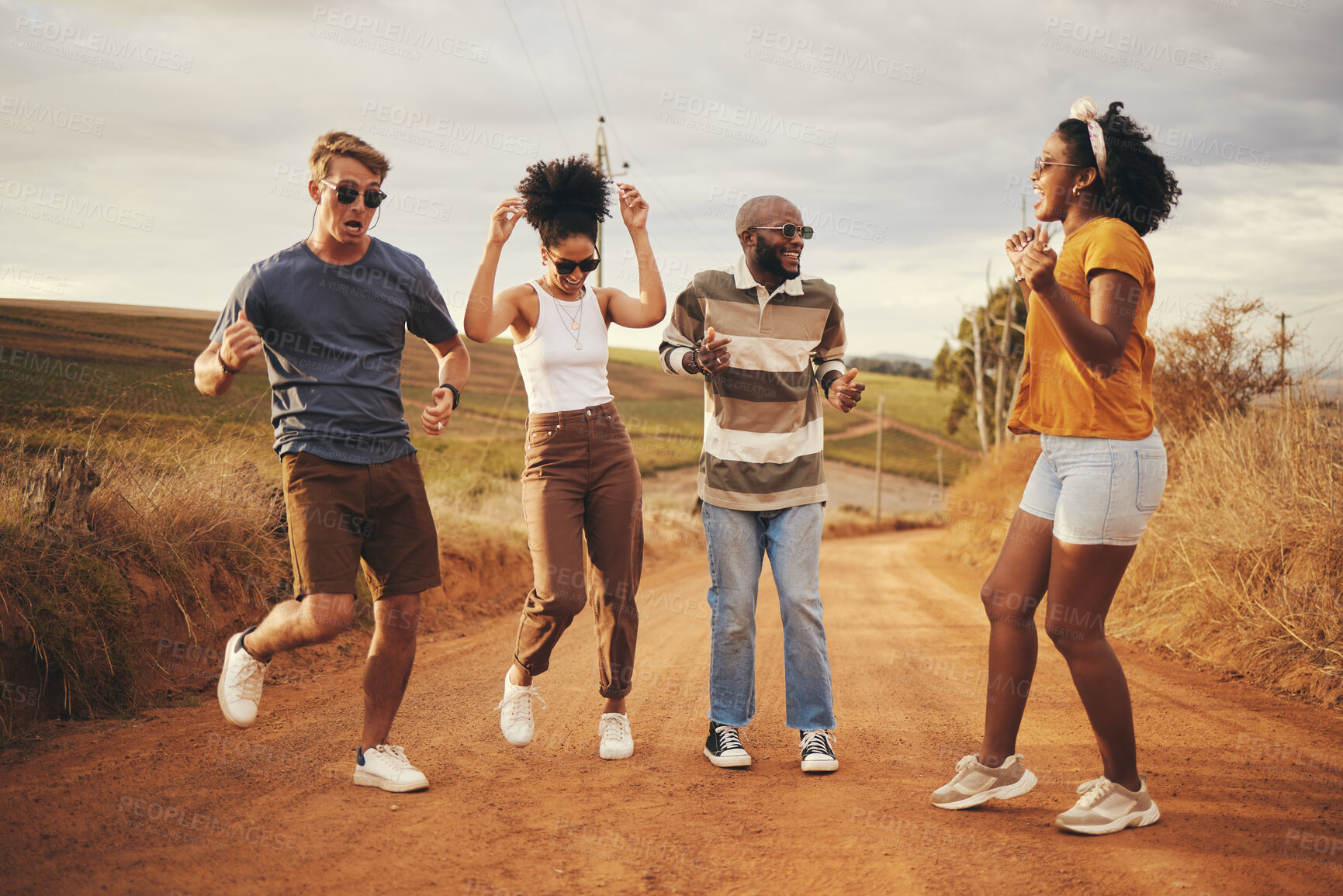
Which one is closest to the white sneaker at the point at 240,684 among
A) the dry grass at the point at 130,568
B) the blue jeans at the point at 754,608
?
the dry grass at the point at 130,568

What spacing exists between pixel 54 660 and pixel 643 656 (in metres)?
3.86

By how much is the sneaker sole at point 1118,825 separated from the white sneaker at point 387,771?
2.47 metres

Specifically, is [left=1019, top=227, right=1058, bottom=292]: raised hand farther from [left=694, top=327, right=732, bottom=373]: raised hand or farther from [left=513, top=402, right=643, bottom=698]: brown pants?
[left=513, top=402, right=643, bottom=698]: brown pants

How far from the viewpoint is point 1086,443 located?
3.23 meters

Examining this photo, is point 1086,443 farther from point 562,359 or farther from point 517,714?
point 517,714

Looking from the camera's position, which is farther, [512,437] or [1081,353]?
[512,437]

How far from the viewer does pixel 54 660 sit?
4812 millimetres

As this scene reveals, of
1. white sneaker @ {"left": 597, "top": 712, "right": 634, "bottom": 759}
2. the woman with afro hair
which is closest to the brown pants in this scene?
the woman with afro hair

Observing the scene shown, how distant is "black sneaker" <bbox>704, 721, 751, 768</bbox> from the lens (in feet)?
13.4

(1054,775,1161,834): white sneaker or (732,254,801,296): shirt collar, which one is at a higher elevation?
(732,254,801,296): shirt collar

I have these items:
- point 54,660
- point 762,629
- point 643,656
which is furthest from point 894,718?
point 54,660

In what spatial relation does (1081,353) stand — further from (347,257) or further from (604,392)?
(347,257)

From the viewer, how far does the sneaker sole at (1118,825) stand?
3.17m

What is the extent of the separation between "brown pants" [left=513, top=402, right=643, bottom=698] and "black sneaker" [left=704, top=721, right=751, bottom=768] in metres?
0.48
